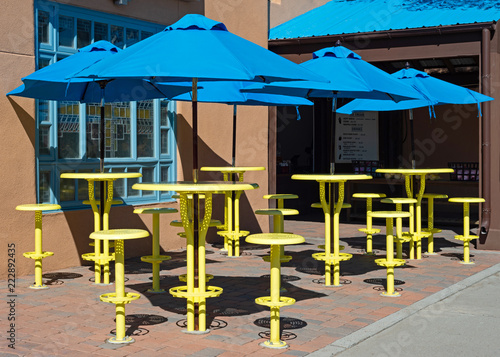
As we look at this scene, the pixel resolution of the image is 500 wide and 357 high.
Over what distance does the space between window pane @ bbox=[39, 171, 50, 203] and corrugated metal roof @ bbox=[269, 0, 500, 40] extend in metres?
5.53

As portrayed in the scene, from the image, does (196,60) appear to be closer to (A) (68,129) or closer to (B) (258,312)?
(B) (258,312)

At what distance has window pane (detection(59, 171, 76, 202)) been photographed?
876 centimetres

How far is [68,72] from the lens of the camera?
7.28 m

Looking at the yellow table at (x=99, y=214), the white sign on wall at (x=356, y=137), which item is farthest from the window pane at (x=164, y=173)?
the white sign on wall at (x=356, y=137)

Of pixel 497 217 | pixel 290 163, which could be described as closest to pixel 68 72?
pixel 497 217

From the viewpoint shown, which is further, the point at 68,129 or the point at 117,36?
the point at 117,36

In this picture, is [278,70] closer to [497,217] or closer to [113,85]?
[113,85]

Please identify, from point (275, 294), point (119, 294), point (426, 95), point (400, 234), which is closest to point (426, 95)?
point (426, 95)

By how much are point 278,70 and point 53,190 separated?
4163 millimetres

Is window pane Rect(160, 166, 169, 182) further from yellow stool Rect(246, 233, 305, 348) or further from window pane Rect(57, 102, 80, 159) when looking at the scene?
yellow stool Rect(246, 233, 305, 348)

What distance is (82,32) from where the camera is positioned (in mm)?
8938

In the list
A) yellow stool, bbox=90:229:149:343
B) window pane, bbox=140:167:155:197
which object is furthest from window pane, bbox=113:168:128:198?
yellow stool, bbox=90:229:149:343

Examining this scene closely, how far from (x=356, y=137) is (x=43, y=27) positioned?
29.7ft

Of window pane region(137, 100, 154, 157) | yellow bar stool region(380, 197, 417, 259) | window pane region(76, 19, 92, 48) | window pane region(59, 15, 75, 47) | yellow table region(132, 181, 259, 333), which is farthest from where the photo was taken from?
window pane region(137, 100, 154, 157)
